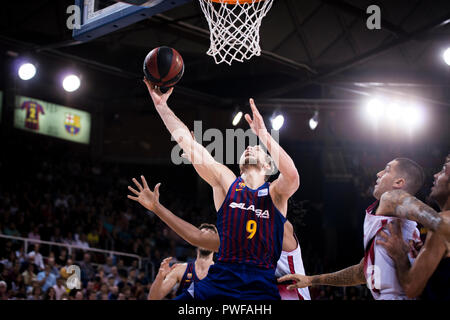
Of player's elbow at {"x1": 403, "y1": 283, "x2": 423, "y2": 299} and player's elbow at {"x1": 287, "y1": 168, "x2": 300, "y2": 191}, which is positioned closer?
player's elbow at {"x1": 403, "y1": 283, "x2": 423, "y2": 299}

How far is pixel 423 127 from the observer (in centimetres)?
1695

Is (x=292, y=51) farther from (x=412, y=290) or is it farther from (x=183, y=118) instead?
(x=412, y=290)

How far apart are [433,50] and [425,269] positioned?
37.5 ft

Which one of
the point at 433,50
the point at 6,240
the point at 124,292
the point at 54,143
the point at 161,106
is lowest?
the point at 124,292

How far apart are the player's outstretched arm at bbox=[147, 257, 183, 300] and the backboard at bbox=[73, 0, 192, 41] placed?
209 cm

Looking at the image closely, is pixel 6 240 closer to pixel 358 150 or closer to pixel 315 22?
pixel 315 22

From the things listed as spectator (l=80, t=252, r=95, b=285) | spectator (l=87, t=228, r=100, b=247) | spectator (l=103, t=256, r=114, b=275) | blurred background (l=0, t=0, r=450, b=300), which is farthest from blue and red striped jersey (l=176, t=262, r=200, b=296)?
spectator (l=87, t=228, r=100, b=247)

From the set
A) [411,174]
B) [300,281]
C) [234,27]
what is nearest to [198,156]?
[300,281]

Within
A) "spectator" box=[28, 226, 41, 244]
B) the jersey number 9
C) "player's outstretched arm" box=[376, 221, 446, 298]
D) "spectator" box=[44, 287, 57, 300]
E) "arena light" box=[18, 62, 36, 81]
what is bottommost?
"spectator" box=[44, 287, 57, 300]

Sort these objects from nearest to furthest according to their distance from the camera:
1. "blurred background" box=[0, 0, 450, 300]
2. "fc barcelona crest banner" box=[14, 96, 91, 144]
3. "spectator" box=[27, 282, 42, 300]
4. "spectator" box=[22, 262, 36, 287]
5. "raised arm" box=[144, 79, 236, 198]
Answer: "raised arm" box=[144, 79, 236, 198]
"spectator" box=[27, 282, 42, 300]
"spectator" box=[22, 262, 36, 287]
"blurred background" box=[0, 0, 450, 300]
"fc barcelona crest banner" box=[14, 96, 91, 144]

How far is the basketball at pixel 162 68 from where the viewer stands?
14.2 ft

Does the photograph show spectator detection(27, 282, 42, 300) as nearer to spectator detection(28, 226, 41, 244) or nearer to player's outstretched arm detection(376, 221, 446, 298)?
spectator detection(28, 226, 41, 244)

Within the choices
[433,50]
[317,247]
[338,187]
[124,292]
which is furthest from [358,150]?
[124,292]

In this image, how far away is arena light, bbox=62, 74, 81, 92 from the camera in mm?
10391
